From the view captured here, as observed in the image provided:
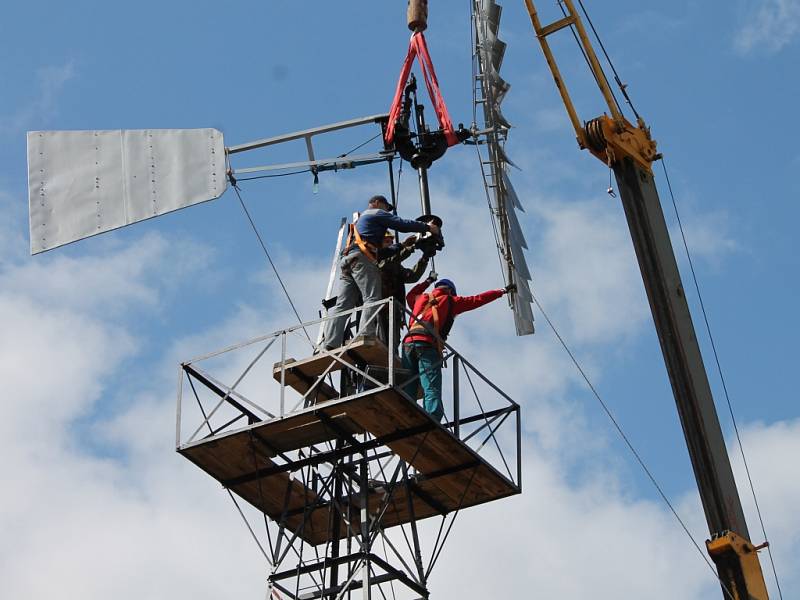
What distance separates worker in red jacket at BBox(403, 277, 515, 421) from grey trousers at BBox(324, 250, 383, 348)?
616 mm

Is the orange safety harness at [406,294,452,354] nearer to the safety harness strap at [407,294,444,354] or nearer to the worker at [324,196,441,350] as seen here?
the safety harness strap at [407,294,444,354]

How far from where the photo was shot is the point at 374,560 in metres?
22.1

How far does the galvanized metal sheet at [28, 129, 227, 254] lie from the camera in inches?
994

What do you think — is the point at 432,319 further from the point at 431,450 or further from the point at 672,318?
the point at 672,318

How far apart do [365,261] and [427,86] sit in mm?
3951

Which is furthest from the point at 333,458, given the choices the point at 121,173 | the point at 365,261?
the point at 121,173

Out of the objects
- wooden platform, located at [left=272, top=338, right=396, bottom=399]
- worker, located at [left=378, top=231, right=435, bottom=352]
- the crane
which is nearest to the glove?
worker, located at [left=378, top=231, right=435, bottom=352]

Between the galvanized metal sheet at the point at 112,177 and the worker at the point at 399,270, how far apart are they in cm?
302

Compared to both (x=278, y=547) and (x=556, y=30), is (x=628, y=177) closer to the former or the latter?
(x=556, y=30)

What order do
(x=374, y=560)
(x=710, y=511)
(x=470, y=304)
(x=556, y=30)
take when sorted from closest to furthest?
(x=374, y=560) < (x=470, y=304) < (x=710, y=511) < (x=556, y=30)

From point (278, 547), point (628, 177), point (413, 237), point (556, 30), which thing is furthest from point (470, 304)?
point (556, 30)

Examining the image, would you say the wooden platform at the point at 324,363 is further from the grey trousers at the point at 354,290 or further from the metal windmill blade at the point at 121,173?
the metal windmill blade at the point at 121,173

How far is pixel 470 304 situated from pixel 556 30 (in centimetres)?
927

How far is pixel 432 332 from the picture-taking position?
23281 mm
